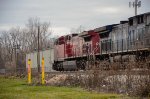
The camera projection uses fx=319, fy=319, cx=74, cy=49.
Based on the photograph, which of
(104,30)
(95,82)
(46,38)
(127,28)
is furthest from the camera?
(46,38)

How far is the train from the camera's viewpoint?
17609mm

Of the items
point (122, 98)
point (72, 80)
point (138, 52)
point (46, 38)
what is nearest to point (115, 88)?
point (122, 98)

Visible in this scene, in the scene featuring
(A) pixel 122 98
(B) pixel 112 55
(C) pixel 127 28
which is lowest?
(A) pixel 122 98

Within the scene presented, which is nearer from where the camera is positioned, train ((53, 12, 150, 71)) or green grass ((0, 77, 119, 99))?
green grass ((0, 77, 119, 99))

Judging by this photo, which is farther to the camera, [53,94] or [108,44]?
[108,44]

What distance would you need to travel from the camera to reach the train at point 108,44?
1761 cm

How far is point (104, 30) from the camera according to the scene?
2223 cm

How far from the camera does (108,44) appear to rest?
21734 mm

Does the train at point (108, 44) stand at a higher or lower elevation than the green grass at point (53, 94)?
higher

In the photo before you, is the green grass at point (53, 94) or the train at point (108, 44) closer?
the green grass at point (53, 94)

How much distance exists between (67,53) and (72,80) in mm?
15351

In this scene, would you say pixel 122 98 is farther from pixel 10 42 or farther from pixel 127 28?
pixel 10 42

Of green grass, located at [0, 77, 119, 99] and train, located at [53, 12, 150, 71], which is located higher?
train, located at [53, 12, 150, 71]

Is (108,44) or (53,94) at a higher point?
(108,44)
